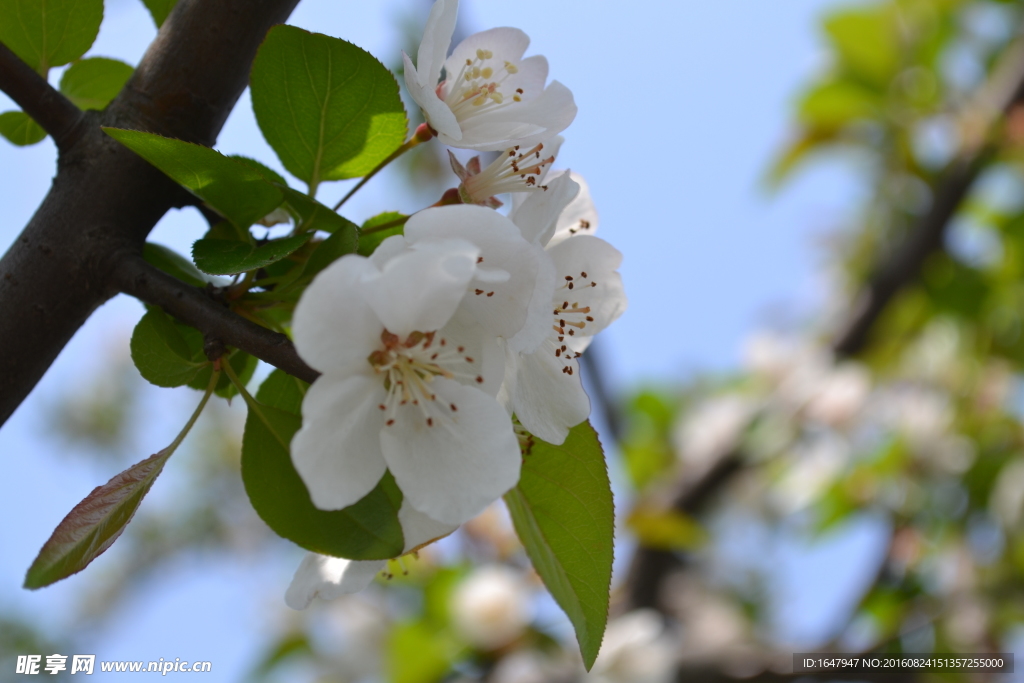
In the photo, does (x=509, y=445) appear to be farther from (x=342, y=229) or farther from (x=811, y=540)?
(x=811, y=540)

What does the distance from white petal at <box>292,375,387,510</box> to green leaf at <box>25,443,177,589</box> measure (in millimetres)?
120

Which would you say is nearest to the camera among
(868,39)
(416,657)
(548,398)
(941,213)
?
(548,398)

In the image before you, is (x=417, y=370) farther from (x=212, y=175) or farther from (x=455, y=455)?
(x=212, y=175)

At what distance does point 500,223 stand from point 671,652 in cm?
148

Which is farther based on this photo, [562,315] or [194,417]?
[562,315]

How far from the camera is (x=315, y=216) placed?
0.49 m

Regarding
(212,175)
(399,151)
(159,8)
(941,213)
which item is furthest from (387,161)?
(941,213)

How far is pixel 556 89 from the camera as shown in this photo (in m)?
0.56

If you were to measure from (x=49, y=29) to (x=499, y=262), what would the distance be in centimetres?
37

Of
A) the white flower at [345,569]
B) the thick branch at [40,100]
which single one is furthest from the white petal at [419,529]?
the thick branch at [40,100]

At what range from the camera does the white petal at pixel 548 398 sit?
474mm

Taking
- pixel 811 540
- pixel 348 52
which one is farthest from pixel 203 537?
pixel 348 52

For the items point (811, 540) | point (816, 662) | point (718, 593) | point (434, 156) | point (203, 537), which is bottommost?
point (718, 593)

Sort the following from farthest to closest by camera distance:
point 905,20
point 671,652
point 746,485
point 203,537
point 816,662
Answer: point 203,537
point 746,485
point 905,20
point 671,652
point 816,662
